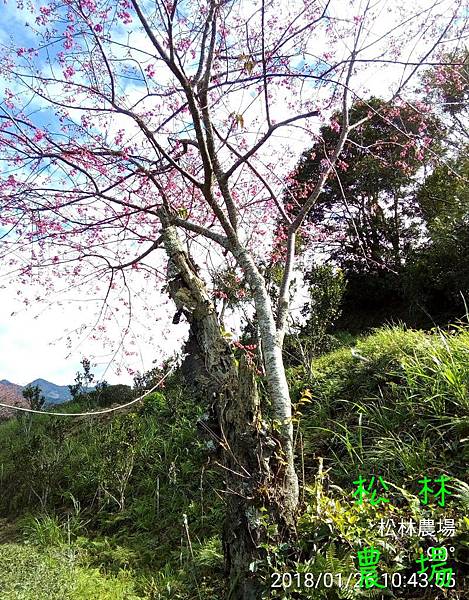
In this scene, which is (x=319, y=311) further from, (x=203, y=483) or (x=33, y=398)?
(x=33, y=398)

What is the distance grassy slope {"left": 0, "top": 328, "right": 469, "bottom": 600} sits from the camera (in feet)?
6.73

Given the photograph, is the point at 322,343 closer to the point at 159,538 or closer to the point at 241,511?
the point at 159,538

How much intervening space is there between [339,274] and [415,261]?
2584mm

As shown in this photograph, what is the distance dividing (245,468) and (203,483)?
6.54 ft

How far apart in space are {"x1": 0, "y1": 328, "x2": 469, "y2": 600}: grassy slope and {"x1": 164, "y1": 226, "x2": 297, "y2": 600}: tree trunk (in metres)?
0.11

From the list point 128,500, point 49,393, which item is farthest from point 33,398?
point 128,500

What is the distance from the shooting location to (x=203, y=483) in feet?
12.9

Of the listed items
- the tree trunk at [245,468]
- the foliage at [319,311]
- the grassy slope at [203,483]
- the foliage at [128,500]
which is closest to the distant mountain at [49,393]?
the foliage at [128,500]

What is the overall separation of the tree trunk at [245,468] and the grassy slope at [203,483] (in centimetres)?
11

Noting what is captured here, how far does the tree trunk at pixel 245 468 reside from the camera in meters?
2.02

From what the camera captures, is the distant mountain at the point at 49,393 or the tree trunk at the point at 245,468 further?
the distant mountain at the point at 49,393

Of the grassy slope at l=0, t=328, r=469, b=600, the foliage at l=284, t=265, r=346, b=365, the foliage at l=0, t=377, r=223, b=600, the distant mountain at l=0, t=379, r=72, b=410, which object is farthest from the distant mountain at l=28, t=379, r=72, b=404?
the foliage at l=284, t=265, r=346, b=365

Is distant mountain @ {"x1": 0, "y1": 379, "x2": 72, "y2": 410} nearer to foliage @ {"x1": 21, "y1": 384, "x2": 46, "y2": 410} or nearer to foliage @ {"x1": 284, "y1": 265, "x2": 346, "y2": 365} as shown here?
foliage @ {"x1": 21, "y1": 384, "x2": 46, "y2": 410}

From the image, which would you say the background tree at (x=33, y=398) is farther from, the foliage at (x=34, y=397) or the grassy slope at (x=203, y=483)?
the grassy slope at (x=203, y=483)
